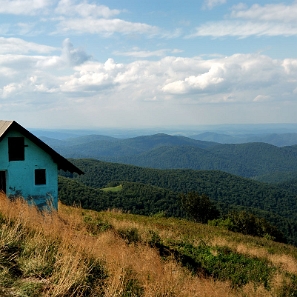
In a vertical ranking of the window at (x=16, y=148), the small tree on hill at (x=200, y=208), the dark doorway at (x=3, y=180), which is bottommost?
the small tree on hill at (x=200, y=208)

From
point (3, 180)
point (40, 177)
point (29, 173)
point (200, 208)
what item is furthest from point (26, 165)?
point (200, 208)

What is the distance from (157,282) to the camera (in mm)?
5586

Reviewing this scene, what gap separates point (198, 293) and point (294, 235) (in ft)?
411

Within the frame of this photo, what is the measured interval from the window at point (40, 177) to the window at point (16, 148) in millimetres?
1141

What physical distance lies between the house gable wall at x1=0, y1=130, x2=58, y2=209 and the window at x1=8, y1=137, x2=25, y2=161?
0.54ft

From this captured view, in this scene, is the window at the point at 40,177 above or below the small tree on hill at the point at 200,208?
above

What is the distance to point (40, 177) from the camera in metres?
17.8

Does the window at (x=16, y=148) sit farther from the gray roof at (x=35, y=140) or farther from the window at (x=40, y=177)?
the window at (x=40, y=177)

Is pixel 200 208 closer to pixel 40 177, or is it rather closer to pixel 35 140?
pixel 40 177

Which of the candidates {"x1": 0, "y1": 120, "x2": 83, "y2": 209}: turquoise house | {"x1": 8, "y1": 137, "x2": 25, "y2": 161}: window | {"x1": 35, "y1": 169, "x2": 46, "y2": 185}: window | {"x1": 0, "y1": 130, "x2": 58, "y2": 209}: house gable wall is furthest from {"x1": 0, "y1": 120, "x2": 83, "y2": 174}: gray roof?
{"x1": 35, "y1": 169, "x2": 46, "y2": 185}: window

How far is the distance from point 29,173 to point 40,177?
0.68 meters

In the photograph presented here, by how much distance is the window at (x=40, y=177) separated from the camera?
17663mm

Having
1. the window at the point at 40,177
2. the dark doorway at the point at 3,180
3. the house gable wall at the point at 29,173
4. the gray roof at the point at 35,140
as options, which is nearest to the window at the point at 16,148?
the house gable wall at the point at 29,173

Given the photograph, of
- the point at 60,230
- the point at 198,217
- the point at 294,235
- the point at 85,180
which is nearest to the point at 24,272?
the point at 60,230
